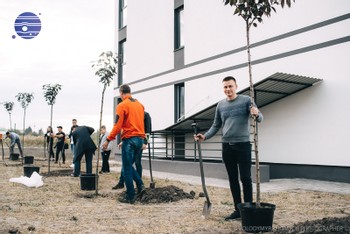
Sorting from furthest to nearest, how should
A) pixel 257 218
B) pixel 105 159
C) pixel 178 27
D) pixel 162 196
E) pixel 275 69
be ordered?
pixel 178 27
pixel 105 159
pixel 275 69
pixel 162 196
pixel 257 218

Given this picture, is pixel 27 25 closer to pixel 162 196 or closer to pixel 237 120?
pixel 162 196

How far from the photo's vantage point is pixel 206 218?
16.1 feet

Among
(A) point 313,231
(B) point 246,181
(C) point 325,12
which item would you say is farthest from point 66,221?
(C) point 325,12

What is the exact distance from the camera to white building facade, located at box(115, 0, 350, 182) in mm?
9133

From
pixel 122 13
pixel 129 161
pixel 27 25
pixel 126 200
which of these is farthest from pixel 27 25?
pixel 122 13

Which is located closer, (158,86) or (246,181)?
(246,181)

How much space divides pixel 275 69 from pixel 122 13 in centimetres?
1271

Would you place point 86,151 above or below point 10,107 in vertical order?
below

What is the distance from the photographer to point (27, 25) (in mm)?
9352

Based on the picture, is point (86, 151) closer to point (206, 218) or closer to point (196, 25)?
point (206, 218)

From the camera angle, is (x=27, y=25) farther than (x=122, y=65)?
No

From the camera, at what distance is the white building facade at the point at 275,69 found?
30.0ft

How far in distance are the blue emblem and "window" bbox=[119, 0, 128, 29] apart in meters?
11.2

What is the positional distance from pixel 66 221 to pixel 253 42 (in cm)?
870
